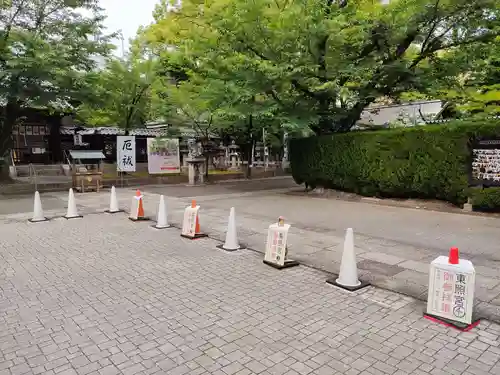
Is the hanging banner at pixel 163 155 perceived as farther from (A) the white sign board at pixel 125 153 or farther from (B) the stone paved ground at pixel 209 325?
(B) the stone paved ground at pixel 209 325

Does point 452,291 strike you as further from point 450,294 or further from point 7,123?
point 7,123

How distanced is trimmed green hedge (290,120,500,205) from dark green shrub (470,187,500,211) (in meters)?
0.23

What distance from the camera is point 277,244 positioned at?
534cm

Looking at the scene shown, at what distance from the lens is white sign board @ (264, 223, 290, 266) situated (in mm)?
5270

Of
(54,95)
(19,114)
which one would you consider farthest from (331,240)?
(19,114)

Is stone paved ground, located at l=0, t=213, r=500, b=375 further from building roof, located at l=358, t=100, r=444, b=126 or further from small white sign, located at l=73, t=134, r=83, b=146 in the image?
small white sign, located at l=73, t=134, r=83, b=146

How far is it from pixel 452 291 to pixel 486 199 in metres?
6.98

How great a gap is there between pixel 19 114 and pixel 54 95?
3.15 meters

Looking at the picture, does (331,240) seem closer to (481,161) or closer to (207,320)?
(207,320)

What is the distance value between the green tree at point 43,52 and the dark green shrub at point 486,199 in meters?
13.7

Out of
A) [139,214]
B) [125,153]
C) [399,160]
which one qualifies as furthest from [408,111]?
[139,214]

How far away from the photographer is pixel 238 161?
24.9 metres

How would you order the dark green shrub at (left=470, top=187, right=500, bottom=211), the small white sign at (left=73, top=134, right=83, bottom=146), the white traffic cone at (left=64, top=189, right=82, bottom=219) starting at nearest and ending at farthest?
the dark green shrub at (left=470, top=187, right=500, bottom=211) → the white traffic cone at (left=64, top=189, right=82, bottom=219) → the small white sign at (left=73, top=134, right=83, bottom=146)

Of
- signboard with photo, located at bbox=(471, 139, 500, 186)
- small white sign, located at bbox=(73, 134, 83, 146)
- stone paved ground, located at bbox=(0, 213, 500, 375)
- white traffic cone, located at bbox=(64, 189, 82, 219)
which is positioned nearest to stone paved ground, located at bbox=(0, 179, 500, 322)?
stone paved ground, located at bbox=(0, 213, 500, 375)
